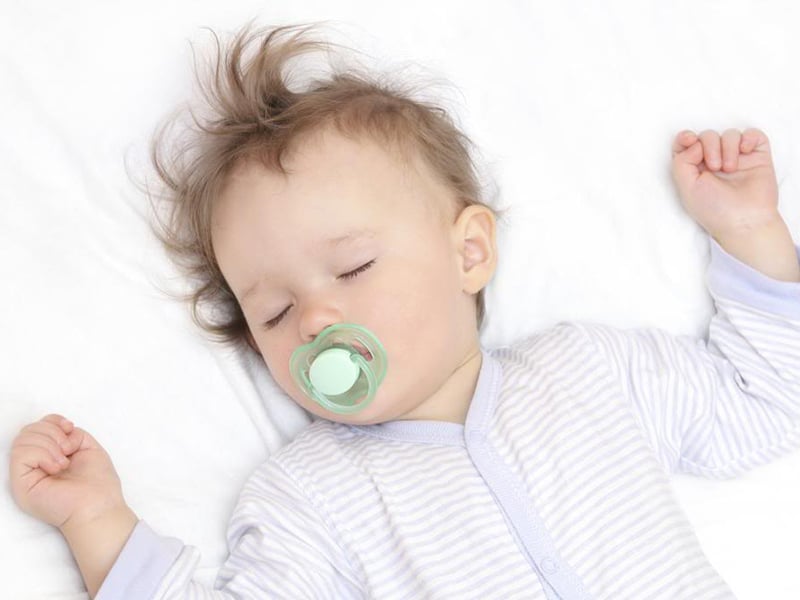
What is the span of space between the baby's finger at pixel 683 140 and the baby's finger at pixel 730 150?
0.05 m

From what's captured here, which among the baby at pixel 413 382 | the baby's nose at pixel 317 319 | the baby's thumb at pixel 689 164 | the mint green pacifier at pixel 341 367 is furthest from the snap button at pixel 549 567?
the baby's thumb at pixel 689 164

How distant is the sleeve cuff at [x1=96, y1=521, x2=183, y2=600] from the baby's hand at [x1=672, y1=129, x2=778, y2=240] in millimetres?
977

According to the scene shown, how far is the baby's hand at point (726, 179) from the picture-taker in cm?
180

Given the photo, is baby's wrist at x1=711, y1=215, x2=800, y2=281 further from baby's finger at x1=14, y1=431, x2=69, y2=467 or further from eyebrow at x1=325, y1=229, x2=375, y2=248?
baby's finger at x1=14, y1=431, x2=69, y2=467

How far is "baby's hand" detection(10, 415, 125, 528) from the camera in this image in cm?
150

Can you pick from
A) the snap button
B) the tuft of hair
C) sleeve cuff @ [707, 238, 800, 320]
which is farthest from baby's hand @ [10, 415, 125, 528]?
sleeve cuff @ [707, 238, 800, 320]

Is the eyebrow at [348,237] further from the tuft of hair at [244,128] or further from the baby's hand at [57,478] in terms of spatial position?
the baby's hand at [57,478]

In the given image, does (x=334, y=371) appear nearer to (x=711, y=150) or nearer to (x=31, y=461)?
(x=31, y=461)

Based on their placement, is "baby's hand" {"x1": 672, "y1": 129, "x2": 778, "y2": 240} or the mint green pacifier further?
"baby's hand" {"x1": 672, "y1": 129, "x2": 778, "y2": 240}

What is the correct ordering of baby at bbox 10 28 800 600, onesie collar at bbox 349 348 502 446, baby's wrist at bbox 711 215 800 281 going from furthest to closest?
baby's wrist at bbox 711 215 800 281, onesie collar at bbox 349 348 502 446, baby at bbox 10 28 800 600

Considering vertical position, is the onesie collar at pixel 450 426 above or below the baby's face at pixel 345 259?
below

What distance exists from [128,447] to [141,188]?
407 millimetres

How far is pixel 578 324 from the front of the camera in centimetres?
181

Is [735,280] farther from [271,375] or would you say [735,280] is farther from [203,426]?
[203,426]
